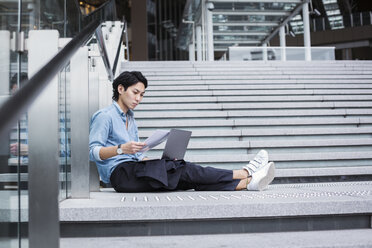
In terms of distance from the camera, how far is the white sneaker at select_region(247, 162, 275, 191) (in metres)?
2.46

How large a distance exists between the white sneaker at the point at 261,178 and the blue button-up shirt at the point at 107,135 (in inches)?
29.8

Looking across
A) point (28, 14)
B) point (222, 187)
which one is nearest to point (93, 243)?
point (28, 14)

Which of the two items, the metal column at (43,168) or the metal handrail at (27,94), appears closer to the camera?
the metal handrail at (27,94)

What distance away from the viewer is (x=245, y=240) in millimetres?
1700

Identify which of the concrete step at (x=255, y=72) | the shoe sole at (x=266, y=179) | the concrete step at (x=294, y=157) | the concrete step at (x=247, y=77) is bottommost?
the shoe sole at (x=266, y=179)

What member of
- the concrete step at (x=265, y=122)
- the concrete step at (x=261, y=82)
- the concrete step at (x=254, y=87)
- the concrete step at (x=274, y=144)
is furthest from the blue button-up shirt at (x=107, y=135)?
the concrete step at (x=261, y=82)

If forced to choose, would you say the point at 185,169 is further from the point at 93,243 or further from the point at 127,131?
the point at 93,243

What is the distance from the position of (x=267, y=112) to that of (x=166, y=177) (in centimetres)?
268

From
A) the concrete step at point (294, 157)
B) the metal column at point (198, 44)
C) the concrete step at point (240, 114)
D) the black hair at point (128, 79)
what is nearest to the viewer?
the black hair at point (128, 79)

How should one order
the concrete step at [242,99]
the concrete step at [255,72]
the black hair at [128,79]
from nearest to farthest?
the black hair at [128,79]
the concrete step at [242,99]
the concrete step at [255,72]

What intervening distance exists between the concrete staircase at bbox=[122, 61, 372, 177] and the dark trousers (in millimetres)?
1037

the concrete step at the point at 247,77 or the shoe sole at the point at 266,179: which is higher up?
the concrete step at the point at 247,77

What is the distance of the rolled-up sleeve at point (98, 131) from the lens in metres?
2.44

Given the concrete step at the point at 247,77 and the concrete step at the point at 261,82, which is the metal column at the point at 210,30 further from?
the concrete step at the point at 261,82
